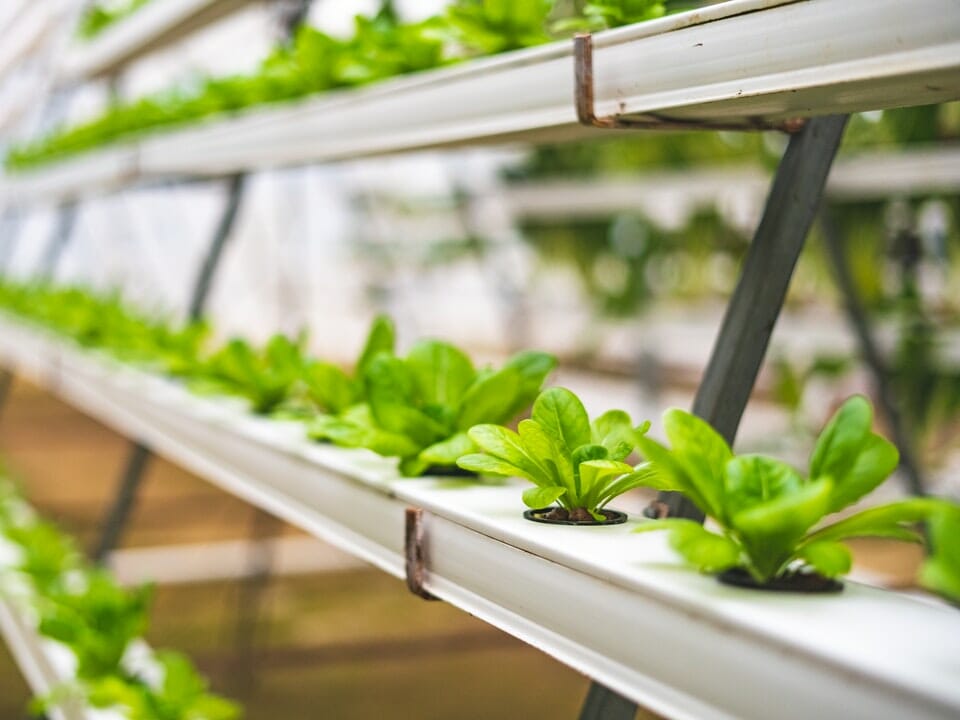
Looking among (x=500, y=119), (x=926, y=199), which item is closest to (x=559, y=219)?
(x=926, y=199)

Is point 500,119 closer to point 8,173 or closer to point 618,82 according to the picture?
point 618,82

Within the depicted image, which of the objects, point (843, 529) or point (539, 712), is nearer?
point (843, 529)

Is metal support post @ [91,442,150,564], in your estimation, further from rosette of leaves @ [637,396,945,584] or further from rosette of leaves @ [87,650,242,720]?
rosette of leaves @ [637,396,945,584]

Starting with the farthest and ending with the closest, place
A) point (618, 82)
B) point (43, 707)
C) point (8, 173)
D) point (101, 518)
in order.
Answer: point (101, 518) → point (8, 173) → point (43, 707) → point (618, 82)

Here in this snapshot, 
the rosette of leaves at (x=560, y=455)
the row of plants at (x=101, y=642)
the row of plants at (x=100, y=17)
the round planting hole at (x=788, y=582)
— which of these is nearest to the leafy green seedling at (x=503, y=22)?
the rosette of leaves at (x=560, y=455)

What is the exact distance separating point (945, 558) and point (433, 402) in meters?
0.51

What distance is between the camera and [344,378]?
110cm

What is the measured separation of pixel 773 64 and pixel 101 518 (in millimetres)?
4033

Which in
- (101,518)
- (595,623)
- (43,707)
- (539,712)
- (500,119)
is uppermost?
(500,119)

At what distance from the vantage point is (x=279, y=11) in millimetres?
2449

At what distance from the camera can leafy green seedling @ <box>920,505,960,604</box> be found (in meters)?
0.44

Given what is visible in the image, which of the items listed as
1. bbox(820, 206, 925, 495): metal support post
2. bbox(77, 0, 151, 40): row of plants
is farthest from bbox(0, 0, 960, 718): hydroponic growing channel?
bbox(77, 0, 151, 40): row of plants

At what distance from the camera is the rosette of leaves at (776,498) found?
536 mm

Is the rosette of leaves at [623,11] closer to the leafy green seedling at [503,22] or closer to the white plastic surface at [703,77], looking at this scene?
the white plastic surface at [703,77]
